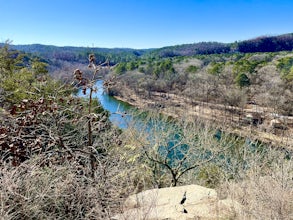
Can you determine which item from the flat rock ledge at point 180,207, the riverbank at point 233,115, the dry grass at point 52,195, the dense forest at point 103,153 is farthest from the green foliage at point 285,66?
the dry grass at point 52,195

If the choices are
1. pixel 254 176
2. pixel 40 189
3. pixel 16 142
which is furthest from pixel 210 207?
pixel 16 142

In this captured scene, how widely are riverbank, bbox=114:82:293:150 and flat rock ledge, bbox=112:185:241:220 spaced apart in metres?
13.4

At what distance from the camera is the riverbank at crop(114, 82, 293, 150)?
1954 centimetres

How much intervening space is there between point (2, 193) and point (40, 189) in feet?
1.48

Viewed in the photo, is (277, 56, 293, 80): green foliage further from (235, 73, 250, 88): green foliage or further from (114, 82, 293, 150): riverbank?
(114, 82, 293, 150): riverbank

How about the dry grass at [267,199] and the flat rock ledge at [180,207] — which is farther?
the flat rock ledge at [180,207]

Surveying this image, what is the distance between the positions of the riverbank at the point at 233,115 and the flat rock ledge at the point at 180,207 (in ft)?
44.1

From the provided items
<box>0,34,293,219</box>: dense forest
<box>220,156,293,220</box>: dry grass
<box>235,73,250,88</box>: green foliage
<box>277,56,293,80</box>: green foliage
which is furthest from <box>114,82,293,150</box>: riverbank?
<box>220,156,293,220</box>: dry grass

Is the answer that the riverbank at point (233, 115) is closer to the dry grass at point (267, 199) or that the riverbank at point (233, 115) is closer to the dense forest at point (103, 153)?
the dense forest at point (103, 153)

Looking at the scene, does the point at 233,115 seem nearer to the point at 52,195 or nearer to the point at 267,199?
the point at 267,199

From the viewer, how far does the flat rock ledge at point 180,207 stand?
325 centimetres

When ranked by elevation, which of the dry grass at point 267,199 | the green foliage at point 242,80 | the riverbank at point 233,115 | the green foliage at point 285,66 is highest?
the green foliage at point 285,66

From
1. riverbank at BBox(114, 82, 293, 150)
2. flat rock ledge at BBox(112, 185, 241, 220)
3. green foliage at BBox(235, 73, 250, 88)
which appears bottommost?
riverbank at BBox(114, 82, 293, 150)

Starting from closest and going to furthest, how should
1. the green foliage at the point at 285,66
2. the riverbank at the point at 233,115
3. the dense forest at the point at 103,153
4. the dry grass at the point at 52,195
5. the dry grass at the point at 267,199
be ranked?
the dry grass at the point at 52,195
the dry grass at the point at 267,199
the dense forest at the point at 103,153
the riverbank at the point at 233,115
the green foliage at the point at 285,66
